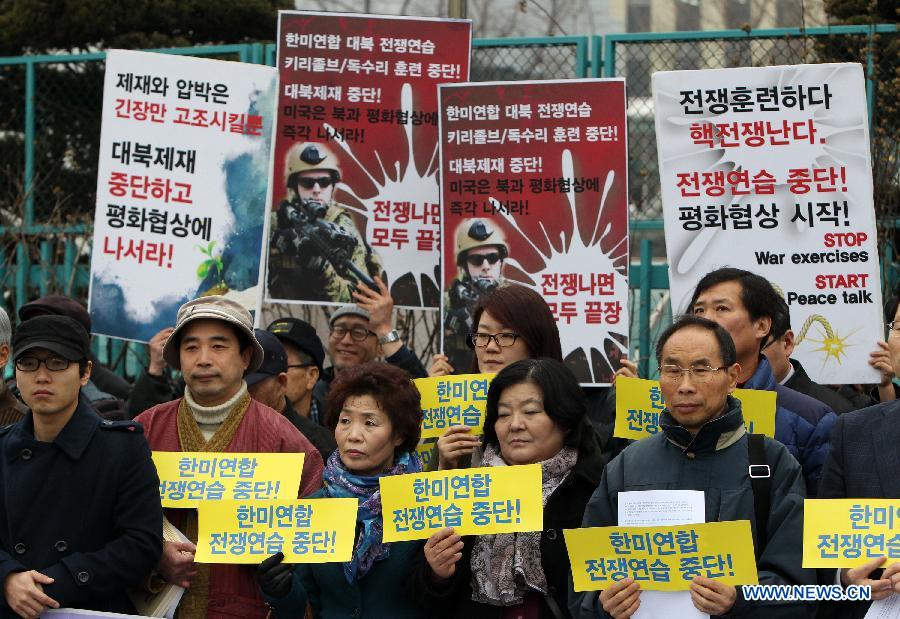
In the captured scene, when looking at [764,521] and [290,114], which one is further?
[290,114]

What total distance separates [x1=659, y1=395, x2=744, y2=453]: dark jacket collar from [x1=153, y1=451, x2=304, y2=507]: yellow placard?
57.8 inches

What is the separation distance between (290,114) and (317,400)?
1.90 metres

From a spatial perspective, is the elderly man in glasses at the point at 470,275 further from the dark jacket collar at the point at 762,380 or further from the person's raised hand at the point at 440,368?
the dark jacket collar at the point at 762,380

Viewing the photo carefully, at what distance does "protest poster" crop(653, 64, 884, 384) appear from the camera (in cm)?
747

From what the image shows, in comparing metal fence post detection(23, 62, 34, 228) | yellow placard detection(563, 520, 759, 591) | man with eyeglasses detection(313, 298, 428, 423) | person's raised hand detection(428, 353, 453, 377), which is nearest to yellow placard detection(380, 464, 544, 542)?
yellow placard detection(563, 520, 759, 591)

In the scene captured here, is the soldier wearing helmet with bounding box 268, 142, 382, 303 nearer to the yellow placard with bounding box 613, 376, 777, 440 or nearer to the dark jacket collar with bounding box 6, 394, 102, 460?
the yellow placard with bounding box 613, 376, 777, 440

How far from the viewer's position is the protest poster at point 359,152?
849 centimetres

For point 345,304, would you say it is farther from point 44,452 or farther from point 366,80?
point 44,452

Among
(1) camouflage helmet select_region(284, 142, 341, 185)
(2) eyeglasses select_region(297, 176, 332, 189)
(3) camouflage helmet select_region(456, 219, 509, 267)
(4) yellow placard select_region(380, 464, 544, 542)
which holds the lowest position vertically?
(4) yellow placard select_region(380, 464, 544, 542)

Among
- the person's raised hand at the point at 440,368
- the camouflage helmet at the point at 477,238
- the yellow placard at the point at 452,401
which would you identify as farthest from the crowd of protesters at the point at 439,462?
the camouflage helmet at the point at 477,238

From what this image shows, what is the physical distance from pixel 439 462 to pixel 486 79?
493 cm

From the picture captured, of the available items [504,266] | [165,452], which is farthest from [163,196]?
[165,452]

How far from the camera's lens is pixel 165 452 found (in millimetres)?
5773

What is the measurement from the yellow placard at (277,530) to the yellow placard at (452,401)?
2.75 feet
